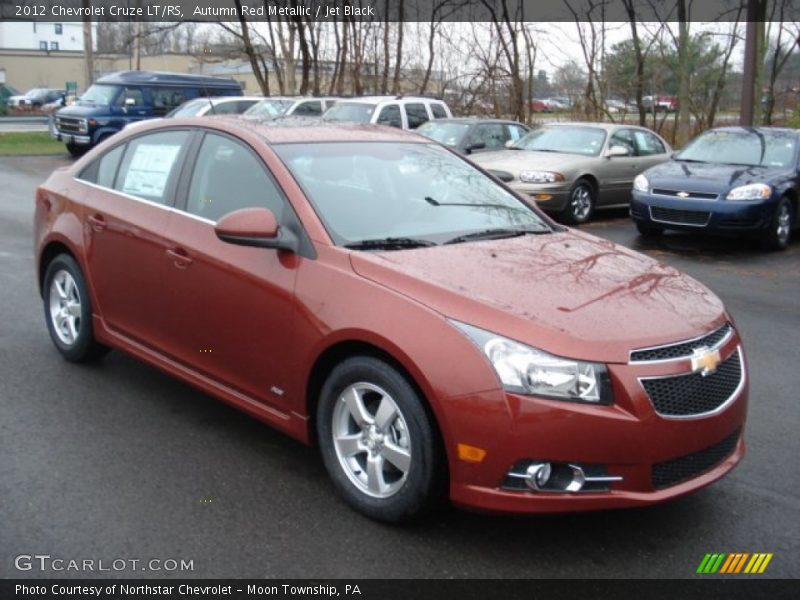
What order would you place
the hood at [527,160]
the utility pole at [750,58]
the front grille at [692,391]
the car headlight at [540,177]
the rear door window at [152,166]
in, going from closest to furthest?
1. the front grille at [692,391]
2. the rear door window at [152,166]
3. the car headlight at [540,177]
4. the hood at [527,160]
5. the utility pole at [750,58]

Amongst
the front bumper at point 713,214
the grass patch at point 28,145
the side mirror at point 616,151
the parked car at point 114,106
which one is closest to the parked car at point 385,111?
the side mirror at point 616,151

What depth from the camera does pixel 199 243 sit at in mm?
4582

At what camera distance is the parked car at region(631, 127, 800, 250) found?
11.1 metres

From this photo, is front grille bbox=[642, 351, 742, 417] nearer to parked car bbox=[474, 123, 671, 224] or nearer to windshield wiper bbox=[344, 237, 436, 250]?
windshield wiper bbox=[344, 237, 436, 250]

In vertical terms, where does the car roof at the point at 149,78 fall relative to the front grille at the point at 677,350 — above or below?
above

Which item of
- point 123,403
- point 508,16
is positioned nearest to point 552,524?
point 123,403

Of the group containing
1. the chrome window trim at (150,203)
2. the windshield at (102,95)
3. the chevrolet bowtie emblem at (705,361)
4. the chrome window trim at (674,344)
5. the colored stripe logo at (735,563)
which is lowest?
the colored stripe logo at (735,563)

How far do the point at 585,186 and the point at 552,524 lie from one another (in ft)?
35.8

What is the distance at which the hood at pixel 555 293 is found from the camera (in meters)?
3.43

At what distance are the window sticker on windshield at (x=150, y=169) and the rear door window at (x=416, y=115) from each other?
1423 centimetres

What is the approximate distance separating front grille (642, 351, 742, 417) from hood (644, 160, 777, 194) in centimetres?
807

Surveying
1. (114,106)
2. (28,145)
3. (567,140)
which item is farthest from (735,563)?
(28,145)

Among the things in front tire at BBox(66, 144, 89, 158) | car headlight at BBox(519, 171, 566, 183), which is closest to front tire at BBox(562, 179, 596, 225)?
car headlight at BBox(519, 171, 566, 183)

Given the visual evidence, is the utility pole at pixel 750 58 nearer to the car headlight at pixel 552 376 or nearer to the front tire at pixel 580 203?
the front tire at pixel 580 203
